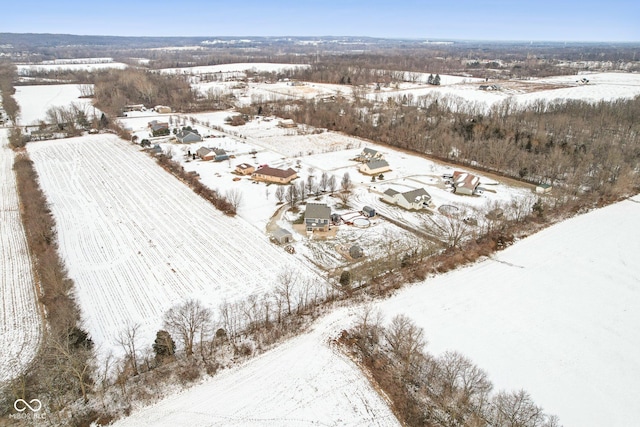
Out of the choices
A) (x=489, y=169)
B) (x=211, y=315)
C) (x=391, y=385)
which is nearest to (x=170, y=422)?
(x=211, y=315)

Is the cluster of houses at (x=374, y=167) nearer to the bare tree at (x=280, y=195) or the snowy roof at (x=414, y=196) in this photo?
the snowy roof at (x=414, y=196)

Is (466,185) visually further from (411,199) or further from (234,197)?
(234,197)

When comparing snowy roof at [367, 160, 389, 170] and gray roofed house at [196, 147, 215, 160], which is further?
gray roofed house at [196, 147, 215, 160]

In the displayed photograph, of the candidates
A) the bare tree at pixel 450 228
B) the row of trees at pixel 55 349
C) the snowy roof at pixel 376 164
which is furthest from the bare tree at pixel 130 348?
the snowy roof at pixel 376 164

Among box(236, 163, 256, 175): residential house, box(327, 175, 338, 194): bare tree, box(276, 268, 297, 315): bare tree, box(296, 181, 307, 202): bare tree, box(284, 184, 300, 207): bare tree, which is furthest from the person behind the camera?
box(236, 163, 256, 175): residential house

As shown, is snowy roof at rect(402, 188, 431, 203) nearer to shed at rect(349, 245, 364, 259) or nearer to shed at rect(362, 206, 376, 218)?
shed at rect(362, 206, 376, 218)

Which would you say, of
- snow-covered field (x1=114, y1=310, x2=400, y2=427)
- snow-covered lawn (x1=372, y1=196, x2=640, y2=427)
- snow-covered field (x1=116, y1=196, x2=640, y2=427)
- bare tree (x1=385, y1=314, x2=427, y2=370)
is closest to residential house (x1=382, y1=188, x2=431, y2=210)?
snow-covered lawn (x1=372, y1=196, x2=640, y2=427)
